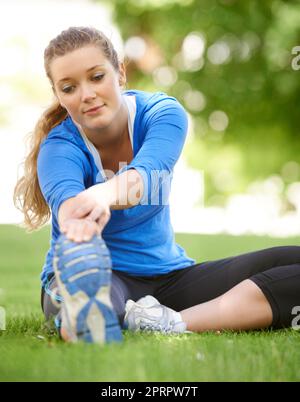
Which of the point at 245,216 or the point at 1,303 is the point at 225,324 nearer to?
the point at 1,303

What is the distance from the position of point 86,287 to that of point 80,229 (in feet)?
0.55

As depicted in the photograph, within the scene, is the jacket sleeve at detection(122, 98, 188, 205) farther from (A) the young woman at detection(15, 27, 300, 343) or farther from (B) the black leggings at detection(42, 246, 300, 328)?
(B) the black leggings at detection(42, 246, 300, 328)

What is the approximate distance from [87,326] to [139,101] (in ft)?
3.62

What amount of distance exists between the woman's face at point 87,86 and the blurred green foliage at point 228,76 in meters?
11.5

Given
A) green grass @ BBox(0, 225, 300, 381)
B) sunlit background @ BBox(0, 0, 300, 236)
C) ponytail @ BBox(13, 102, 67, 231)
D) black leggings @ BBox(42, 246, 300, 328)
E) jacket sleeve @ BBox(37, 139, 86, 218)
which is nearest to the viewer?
green grass @ BBox(0, 225, 300, 381)

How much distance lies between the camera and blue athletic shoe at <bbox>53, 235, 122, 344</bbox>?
200 centimetres

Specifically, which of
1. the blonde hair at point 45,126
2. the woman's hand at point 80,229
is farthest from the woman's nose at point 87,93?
the woman's hand at point 80,229

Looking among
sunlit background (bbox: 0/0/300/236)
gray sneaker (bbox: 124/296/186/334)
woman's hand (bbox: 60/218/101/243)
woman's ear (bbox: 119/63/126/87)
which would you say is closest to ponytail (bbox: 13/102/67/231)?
woman's ear (bbox: 119/63/126/87)

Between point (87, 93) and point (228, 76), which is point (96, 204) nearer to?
point (87, 93)

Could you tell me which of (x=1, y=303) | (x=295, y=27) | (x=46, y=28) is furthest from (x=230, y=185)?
(x=1, y=303)

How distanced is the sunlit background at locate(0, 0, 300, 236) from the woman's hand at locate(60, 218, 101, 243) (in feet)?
38.3

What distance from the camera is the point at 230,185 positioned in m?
16.1

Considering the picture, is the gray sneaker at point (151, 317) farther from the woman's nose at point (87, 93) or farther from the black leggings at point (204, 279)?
the woman's nose at point (87, 93)
